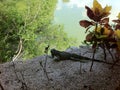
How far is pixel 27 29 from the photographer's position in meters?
7.85

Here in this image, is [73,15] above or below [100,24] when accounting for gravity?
below

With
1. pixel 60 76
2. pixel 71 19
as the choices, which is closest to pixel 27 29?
pixel 71 19

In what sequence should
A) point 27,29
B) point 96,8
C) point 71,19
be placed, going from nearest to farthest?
point 96,8 < point 27,29 < point 71,19

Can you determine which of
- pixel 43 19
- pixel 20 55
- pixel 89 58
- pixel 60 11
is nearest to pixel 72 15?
pixel 60 11

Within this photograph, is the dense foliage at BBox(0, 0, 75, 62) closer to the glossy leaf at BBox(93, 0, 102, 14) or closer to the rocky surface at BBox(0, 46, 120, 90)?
the rocky surface at BBox(0, 46, 120, 90)

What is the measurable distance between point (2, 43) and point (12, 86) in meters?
5.90

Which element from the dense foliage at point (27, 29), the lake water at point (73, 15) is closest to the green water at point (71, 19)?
the lake water at point (73, 15)

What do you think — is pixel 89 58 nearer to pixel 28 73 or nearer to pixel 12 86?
pixel 28 73

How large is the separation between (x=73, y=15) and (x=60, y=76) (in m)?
10.1

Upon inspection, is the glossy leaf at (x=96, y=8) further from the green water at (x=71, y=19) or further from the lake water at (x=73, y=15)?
the green water at (x=71, y=19)

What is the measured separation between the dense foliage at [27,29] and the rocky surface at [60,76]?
202 inches

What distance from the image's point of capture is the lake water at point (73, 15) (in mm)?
11014

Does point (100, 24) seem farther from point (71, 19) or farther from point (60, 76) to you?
point (71, 19)

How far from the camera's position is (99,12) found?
158 cm
